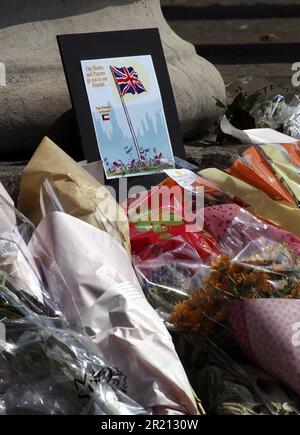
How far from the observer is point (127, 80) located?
3893 mm

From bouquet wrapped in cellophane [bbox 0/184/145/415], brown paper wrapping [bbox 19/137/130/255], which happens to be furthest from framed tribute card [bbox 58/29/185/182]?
bouquet wrapped in cellophane [bbox 0/184/145/415]

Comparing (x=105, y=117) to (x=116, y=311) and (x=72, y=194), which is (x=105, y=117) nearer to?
(x=72, y=194)

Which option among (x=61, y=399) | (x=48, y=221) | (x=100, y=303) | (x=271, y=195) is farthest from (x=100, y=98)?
(x=61, y=399)

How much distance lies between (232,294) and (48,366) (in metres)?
0.69

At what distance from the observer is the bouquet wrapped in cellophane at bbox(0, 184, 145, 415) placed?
219 centimetres

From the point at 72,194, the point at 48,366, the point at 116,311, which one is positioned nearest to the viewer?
the point at 48,366

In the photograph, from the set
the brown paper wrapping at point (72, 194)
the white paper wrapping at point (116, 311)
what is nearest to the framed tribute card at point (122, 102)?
the brown paper wrapping at point (72, 194)

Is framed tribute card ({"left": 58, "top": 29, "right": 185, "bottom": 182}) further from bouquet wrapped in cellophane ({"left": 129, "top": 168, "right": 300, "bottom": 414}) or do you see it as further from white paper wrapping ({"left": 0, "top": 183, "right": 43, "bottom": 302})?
white paper wrapping ({"left": 0, "top": 183, "right": 43, "bottom": 302})

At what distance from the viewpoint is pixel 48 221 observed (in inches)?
106

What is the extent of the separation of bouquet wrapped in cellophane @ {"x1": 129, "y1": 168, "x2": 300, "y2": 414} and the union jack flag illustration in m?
0.96

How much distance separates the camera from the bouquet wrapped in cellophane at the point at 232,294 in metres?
2.56

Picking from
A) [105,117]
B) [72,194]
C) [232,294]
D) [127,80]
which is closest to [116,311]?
[232,294]

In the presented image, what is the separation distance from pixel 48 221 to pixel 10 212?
15 centimetres

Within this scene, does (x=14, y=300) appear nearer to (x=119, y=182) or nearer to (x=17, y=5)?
(x=119, y=182)
